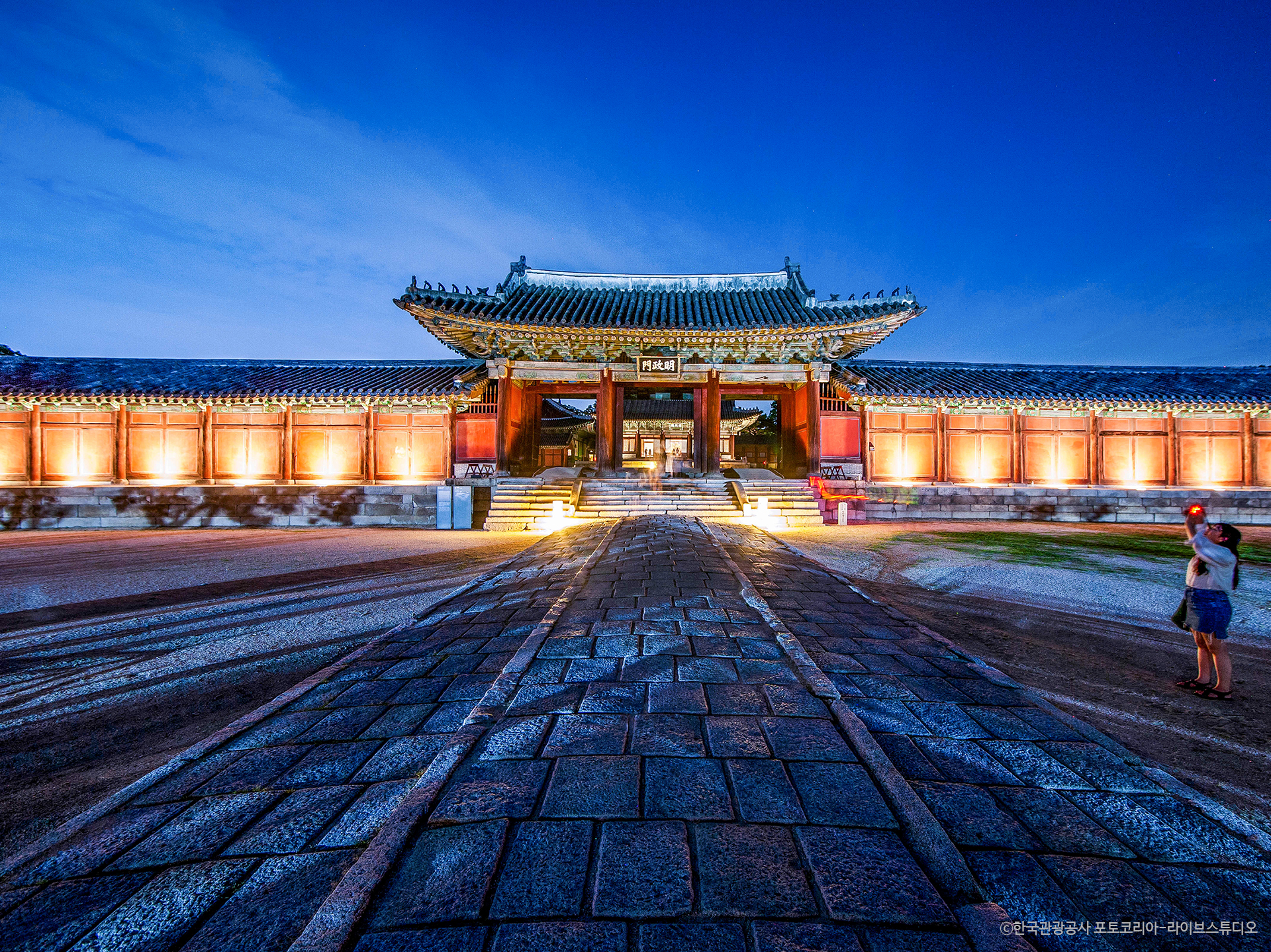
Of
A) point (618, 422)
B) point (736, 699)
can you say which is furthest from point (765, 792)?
point (618, 422)

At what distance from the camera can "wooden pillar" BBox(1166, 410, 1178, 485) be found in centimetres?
1529

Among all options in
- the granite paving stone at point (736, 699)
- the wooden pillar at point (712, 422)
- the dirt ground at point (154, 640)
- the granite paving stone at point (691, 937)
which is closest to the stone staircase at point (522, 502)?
the dirt ground at point (154, 640)

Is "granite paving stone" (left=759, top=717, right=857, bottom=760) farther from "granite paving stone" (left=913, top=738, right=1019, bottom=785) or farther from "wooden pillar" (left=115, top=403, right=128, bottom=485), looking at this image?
"wooden pillar" (left=115, top=403, right=128, bottom=485)

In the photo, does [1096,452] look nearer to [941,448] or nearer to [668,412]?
[941,448]

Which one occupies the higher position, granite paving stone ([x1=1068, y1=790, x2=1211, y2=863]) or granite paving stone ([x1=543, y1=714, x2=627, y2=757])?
granite paving stone ([x1=543, y1=714, x2=627, y2=757])

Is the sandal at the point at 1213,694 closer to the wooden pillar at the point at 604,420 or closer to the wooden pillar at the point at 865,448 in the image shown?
the wooden pillar at the point at 865,448

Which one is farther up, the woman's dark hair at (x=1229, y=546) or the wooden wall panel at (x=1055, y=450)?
the wooden wall panel at (x=1055, y=450)

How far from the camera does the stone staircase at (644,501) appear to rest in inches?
510

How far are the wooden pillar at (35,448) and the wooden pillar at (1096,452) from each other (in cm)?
3072

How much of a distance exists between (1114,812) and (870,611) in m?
2.87

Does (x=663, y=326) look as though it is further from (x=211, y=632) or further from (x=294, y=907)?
(x=294, y=907)

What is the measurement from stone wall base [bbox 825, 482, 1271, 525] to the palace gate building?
550 mm

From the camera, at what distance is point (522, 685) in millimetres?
2984

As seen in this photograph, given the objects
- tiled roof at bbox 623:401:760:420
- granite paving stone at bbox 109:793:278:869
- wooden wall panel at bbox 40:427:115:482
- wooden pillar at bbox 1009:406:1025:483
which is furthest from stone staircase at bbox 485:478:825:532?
tiled roof at bbox 623:401:760:420
